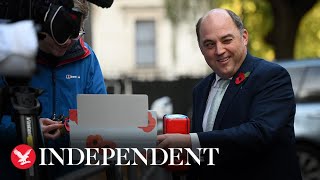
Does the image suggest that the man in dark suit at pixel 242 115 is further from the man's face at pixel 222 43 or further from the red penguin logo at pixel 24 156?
the red penguin logo at pixel 24 156

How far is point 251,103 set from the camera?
2855 millimetres

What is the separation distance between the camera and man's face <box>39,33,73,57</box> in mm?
2803

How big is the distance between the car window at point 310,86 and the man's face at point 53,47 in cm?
586

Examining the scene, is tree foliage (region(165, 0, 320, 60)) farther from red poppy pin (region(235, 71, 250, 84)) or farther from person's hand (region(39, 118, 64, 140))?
person's hand (region(39, 118, 64, 140))

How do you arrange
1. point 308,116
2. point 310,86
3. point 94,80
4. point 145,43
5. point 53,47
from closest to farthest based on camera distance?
1. point 53,47
2. point 94,80
3. point 308,116
4. point 310,86
5. point 145,43

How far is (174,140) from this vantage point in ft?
8.93

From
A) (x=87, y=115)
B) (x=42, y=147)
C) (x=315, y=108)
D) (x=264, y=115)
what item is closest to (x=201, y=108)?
(x=264, y=115)

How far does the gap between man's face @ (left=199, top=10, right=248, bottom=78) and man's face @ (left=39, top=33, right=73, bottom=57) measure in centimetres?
57

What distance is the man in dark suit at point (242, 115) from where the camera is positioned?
2.78 meters

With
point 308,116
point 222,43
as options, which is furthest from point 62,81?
point 308,116

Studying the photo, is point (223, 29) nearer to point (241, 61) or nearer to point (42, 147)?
point (241, 61)

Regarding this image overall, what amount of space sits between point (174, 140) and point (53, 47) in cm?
62

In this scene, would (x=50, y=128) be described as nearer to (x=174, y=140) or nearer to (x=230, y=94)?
(x=174, y=140)

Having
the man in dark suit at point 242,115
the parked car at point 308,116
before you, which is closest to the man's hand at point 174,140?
the man in dark suit at point 242,115
